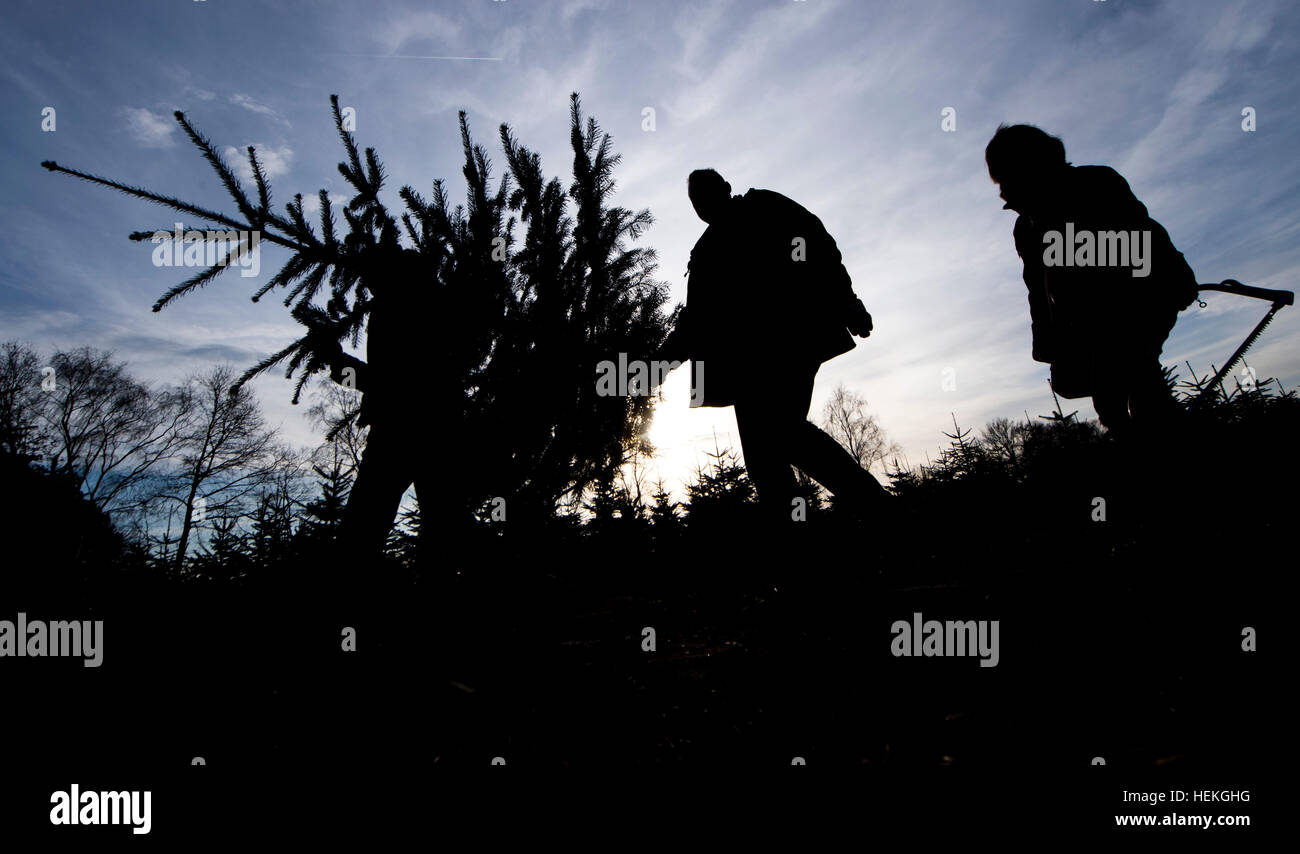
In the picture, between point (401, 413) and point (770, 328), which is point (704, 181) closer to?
point (770, 328)

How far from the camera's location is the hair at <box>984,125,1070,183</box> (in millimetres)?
2771

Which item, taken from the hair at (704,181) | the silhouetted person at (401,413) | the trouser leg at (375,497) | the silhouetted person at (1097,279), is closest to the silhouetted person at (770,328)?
the hair at (704,181)

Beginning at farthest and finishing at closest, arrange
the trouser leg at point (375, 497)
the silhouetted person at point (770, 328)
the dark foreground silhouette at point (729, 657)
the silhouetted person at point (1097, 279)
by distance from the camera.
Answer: the trouser leg at point (375, 497) → the silhouetted person at point (770, 328) → the silhouetted person at point (1097, 279) → the dark foreground silhouette at point (729, 657)

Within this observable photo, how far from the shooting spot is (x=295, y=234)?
321 cm

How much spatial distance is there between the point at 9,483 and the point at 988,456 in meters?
11.7

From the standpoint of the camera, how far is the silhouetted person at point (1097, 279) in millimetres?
2340

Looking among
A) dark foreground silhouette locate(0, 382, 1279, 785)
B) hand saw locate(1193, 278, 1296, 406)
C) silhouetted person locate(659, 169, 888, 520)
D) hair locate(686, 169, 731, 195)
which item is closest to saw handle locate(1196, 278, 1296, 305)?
hand saw locate(1193, 278, 1296, 406)

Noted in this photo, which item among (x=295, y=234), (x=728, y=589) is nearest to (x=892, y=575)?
(x=728, y=589)

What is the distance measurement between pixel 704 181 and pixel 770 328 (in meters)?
1.19

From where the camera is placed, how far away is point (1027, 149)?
2783mm

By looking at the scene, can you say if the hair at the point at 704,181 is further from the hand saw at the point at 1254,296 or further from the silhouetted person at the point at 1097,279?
the hand saw at the point at 1254,296

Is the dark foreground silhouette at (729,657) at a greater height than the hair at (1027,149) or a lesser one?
lesser

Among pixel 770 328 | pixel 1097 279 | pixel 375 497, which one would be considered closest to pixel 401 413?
pixel 375 497

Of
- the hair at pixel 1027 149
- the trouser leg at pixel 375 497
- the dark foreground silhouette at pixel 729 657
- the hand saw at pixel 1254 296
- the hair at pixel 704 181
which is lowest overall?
the dark foreground silhouette at pixel 729 657
